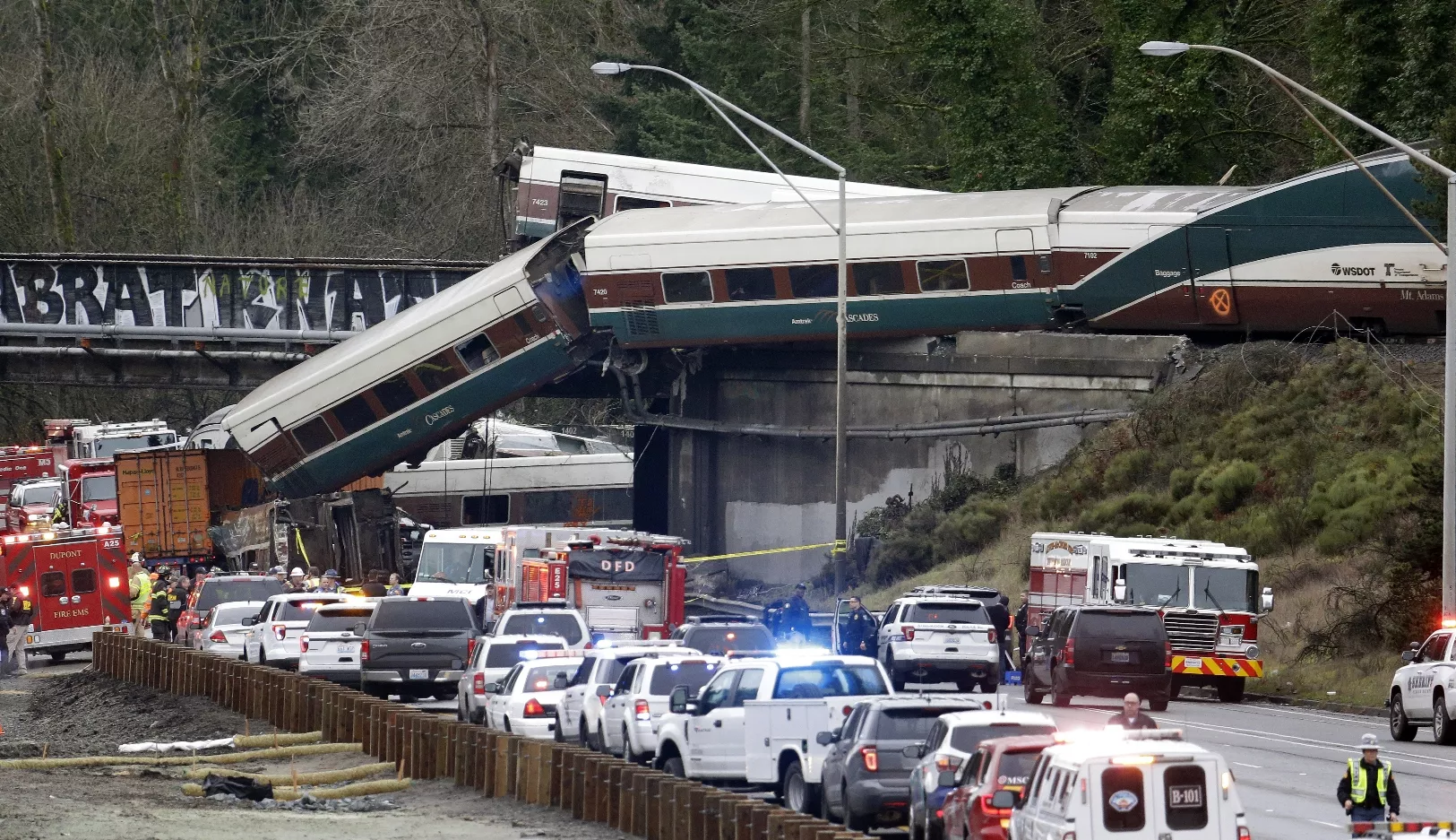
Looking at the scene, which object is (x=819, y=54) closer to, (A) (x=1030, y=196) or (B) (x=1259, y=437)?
(A) (x=1030, y=196)

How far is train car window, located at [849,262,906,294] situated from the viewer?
45750mm

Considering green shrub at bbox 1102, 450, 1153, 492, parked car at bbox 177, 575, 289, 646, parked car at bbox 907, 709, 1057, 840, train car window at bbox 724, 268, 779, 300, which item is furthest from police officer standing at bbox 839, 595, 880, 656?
train car window at bbox 724, 268, 779, 300

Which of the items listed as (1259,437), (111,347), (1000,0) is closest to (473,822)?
(1259,437)

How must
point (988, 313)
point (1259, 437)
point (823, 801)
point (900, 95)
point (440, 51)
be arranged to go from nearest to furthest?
point (823, 801), point (1259, 437), point (988, 313), point (900, 95), point (440, 51)

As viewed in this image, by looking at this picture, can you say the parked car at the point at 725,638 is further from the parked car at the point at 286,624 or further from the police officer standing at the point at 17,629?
the police officer standing at the point at 17,629

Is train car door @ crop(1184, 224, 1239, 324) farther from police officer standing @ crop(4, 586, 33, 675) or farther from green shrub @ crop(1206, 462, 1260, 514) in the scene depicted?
Answer: police officer standing @ crop(4, 586, 33, 675)

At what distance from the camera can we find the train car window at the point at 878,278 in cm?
4575

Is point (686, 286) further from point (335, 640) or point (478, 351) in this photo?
point (335, 640)

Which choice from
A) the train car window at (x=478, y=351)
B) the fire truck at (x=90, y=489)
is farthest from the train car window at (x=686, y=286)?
the fire truck at (x=90, y=489)

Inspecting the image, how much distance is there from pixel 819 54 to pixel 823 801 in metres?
55.2

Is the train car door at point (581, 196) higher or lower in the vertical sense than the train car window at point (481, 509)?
higher

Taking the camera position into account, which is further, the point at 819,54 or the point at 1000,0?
the point at 819,54

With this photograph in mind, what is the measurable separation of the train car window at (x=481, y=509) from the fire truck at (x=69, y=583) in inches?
721

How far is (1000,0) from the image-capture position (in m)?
56.5
